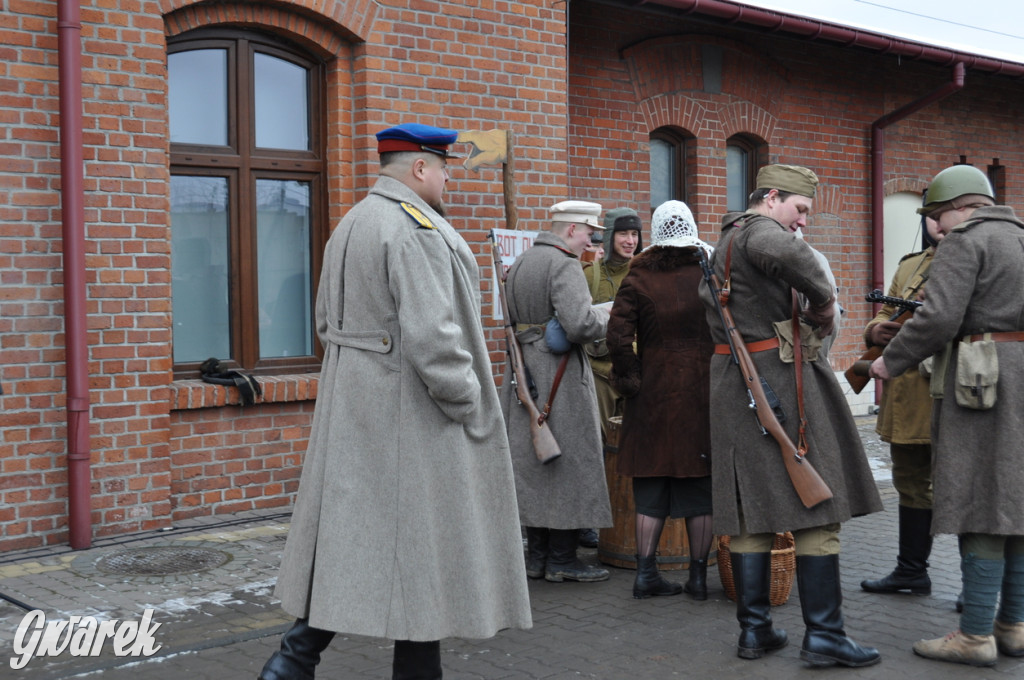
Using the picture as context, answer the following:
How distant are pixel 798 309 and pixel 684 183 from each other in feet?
21.0

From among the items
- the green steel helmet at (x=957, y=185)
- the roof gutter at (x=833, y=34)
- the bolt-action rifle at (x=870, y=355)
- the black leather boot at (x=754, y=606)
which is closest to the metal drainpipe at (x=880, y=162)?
the roof gutter at (x=833, y=34)

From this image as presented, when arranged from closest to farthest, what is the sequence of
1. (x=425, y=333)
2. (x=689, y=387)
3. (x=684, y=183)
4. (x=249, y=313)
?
(x=425, y=333), (x=689, y=387), (x=249, y=313), (x=684, y=183)

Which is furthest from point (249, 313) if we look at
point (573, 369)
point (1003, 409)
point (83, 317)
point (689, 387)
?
point (1003, 409)

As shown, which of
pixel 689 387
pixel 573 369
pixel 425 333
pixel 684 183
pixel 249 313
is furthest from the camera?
pixel 684 183

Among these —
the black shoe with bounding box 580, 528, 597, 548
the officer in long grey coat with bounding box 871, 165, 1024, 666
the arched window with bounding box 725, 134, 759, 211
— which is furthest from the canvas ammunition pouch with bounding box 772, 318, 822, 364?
the arched window with bounding box 725, 134, 759, 211

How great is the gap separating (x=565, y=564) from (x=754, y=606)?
1.50 metres

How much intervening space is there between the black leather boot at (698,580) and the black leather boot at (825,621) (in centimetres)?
104

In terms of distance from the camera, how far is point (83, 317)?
6441 mm

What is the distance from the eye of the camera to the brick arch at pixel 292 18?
278 inches

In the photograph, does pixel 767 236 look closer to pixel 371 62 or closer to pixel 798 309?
pixel 798 309

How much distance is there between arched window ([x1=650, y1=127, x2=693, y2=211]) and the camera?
1083cm

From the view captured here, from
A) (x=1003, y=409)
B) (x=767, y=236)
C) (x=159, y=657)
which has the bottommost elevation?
(x=159, y=657)

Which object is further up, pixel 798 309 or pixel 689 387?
pixel 798 309

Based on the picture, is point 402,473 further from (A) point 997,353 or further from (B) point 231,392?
(B) point 231,392
